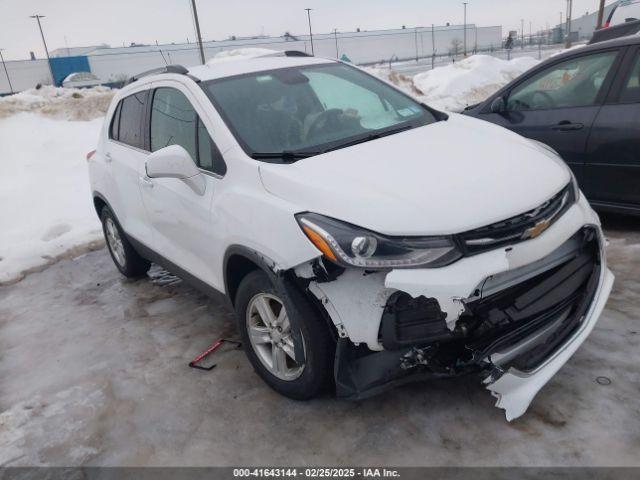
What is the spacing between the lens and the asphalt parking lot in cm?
257

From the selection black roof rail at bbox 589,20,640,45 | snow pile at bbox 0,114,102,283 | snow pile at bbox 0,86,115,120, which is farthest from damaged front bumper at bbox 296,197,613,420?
snow pile at bbox 0,86,115,120

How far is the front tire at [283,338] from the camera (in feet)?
8.73

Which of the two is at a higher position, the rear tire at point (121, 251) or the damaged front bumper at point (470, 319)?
the damaged front bumper at point (470, 319)

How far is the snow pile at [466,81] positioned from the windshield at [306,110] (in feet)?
44.3

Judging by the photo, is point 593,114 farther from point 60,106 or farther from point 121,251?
point 60,106

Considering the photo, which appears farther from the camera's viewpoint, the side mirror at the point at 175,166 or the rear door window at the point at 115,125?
the rear door window at the point at 115,125

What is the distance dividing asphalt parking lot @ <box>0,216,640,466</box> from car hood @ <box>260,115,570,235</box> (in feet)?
3.39

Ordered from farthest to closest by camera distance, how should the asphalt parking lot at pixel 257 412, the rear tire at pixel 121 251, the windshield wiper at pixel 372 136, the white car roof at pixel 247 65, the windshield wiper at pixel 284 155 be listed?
the rear tire at pixel 121 251
the white car roof at pixel 247 65
the windshield wiper at pixel 372 136
the windshield wiper at pixel 284 155
the asphalt parking lot at pixel 257 412

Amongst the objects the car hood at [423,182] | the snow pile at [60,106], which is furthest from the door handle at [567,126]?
the snow pile at [60,106]

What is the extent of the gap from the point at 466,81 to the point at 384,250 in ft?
60.4

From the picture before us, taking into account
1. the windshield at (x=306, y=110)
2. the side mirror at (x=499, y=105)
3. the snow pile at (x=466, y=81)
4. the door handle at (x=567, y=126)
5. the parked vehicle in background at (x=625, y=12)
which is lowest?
the snow pile at (x=466, y=81)

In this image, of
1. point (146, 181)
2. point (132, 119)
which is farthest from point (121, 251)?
point (146, 181)

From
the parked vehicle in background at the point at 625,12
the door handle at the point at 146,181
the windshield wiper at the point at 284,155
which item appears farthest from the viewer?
the parked vehicle in background at the point at 625,12

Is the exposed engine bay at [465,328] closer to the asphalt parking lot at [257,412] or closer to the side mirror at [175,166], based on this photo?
the asphalt parking lot at [257,412]
